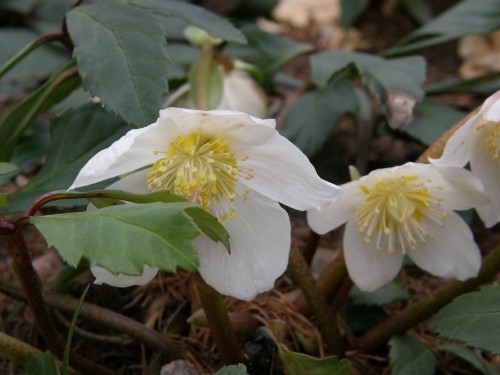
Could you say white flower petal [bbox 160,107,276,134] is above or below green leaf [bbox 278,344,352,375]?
above

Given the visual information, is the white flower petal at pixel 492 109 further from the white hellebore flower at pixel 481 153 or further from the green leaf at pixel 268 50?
the green leaf at pixel 268 50

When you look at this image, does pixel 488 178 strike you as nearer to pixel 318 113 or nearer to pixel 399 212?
pixel 399 212

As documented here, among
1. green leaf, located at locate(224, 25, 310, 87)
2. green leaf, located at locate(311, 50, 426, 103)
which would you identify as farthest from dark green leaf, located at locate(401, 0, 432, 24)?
green leaf, located at locate(311, 50, 426, 103)

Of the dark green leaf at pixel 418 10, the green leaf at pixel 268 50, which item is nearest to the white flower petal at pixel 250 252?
the green leaf at pixel 268 50

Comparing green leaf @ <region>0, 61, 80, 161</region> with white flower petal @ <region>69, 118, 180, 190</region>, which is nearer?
white flower petal @ <region>69, 118, 180, 190</region>

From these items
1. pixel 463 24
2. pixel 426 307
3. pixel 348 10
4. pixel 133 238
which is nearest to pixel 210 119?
pixel 133 238

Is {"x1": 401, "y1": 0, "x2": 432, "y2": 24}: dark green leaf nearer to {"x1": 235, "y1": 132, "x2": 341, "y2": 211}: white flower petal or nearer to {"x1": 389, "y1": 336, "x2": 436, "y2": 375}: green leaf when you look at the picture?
{"x1": 389, "y1": 336, "x2": 436, "y2": 375}: green leaf

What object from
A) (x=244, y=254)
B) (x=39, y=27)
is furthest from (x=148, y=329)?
(x=39, y=27)
